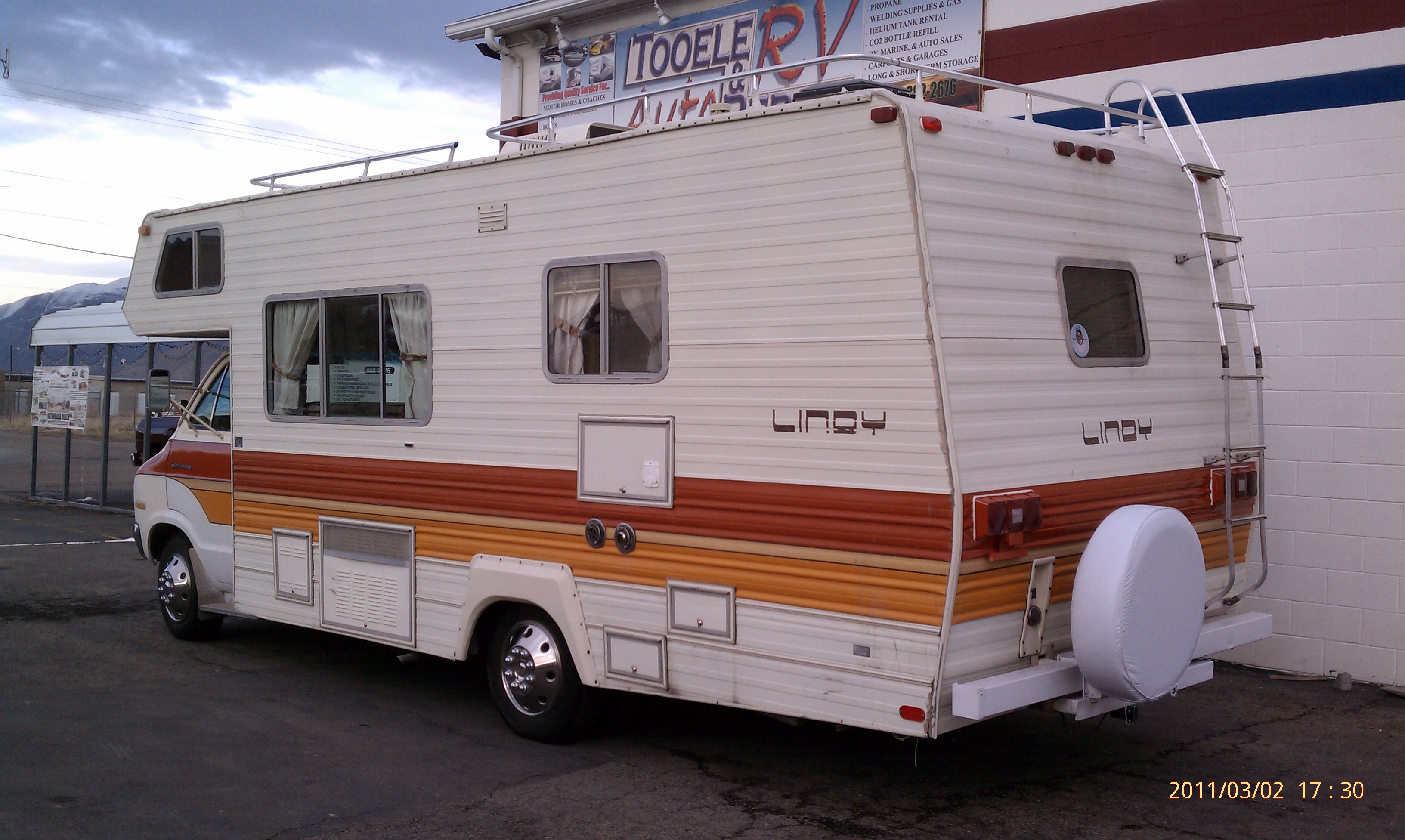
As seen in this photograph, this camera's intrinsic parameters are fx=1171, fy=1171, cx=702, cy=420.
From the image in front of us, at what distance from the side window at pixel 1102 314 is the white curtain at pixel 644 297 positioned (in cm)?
184

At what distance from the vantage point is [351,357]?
7012mm

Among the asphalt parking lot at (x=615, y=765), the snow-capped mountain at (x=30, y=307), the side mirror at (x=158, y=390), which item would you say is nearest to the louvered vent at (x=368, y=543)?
the asphalt parking lot at (x=615, y=765)

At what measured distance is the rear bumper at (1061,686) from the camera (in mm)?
4539

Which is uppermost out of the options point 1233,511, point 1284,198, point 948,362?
point 1284,198

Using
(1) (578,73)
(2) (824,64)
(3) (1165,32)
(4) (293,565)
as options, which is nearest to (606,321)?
(2) (824,64)

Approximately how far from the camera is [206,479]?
8156 mm

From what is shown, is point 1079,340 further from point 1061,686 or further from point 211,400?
point 211,400

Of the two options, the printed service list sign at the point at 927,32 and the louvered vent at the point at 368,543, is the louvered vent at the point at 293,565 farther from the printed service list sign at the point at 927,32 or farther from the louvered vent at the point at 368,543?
the printed service list sign at the point at 927,32

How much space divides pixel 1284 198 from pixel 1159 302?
8.93 feet

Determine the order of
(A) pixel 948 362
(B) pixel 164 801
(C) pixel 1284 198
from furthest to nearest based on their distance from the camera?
(C) pixel 1284 198
(B) pixel 164 801
(A) pixel 948 362

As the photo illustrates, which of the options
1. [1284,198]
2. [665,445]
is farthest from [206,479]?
[1284,198]

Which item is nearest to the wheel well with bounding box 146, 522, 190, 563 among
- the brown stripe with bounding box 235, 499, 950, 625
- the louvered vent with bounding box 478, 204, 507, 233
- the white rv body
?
the white rv body

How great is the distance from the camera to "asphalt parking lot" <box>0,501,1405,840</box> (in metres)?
5.00

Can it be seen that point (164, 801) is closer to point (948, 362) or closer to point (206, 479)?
point (206, 479)
